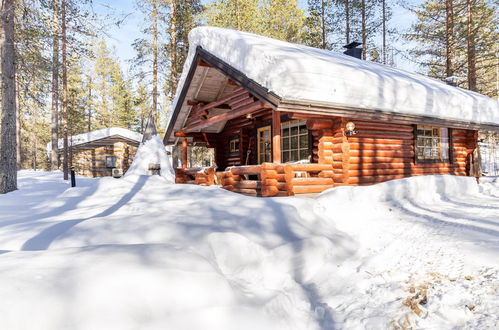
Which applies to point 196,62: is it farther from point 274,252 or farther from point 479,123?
point 479,123

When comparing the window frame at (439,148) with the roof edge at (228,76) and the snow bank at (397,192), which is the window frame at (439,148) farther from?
the roof edge at (228,76)

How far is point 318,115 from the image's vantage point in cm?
766

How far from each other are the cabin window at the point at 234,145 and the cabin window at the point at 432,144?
6.80 m

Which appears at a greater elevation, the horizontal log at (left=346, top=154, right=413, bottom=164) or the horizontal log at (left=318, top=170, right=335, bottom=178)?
the horizontal log at (left=346, top=154, right=413, bottom=164)

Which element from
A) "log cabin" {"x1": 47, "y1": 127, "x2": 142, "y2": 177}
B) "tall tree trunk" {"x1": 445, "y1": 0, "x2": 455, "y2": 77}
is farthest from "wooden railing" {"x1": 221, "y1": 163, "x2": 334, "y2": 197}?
"log cabin" {"x1": 47, "y1": 127, "x2": 142, "y2": 177}

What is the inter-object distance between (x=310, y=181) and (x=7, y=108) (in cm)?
881

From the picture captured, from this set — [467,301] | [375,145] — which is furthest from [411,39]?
[467,301]

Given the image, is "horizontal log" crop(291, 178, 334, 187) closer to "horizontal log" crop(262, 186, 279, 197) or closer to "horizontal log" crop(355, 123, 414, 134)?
"horizontal log" crop(262, 186, 279, 197)

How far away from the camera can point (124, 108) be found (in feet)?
104

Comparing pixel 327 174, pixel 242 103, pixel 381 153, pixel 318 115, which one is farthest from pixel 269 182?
pixel 381 153

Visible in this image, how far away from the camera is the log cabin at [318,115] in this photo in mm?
7117

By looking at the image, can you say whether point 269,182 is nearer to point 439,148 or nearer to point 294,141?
point 294,141

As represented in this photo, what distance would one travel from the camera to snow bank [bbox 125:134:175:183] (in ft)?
46.3

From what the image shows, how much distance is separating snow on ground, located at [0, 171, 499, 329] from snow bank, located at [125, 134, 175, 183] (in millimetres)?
7951
